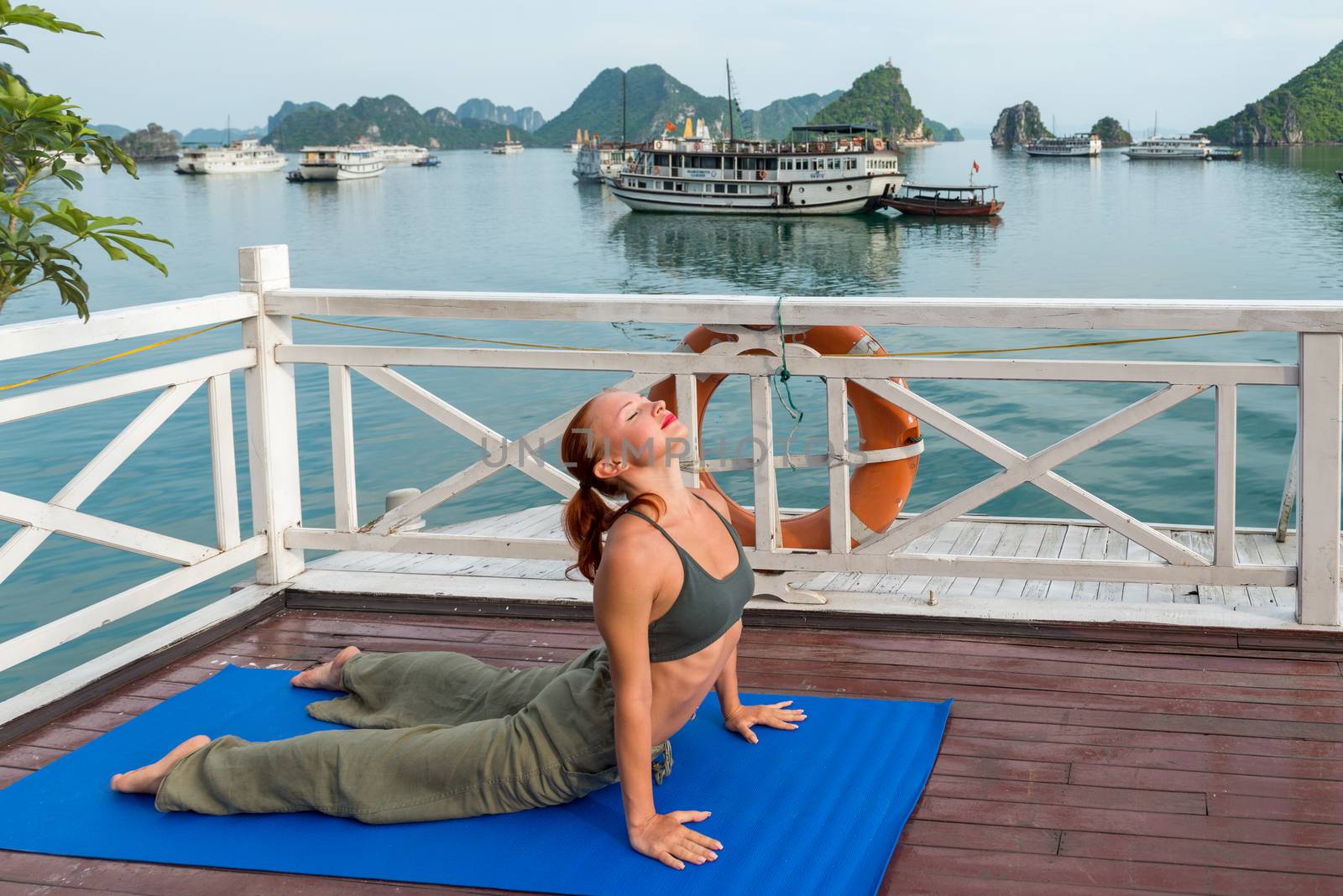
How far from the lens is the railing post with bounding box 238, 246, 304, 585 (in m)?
4.06

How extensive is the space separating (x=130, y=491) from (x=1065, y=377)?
38.2ft

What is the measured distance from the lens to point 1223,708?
9.92ft

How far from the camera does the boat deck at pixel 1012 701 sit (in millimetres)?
2348

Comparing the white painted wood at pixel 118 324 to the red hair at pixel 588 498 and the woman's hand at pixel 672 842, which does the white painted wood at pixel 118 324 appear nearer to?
the red hair at pixel 588 498

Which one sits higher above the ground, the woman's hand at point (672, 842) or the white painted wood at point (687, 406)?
the white painted wood at point (687, 406)

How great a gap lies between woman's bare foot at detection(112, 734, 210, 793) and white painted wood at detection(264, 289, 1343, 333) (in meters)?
1.34

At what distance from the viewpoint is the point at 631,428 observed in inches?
92.4

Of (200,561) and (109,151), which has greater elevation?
(109,151)

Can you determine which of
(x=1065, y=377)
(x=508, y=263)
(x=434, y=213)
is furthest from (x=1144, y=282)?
(x=434, y=213)

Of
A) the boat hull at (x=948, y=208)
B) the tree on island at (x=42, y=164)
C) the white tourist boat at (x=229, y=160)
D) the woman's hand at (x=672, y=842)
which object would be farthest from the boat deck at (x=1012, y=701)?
the white tourist boat at (x=229, y=160)

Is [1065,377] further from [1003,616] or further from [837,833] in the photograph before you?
[837,833]

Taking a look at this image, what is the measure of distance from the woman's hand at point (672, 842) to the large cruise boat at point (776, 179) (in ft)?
172

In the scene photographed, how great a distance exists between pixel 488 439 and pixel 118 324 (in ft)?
3.62

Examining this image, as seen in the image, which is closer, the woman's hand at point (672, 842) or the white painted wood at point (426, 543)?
the woman's hand at point (672, 842)
